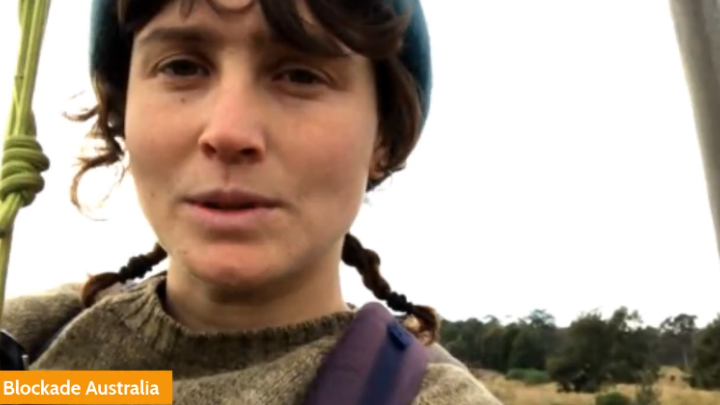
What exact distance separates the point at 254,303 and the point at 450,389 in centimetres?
20

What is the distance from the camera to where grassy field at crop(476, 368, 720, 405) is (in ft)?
5.59

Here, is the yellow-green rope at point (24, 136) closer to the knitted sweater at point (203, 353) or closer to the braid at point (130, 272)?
the knitted sweater at point (203, 353)

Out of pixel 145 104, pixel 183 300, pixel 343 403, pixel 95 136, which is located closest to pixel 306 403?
pixel 343 403

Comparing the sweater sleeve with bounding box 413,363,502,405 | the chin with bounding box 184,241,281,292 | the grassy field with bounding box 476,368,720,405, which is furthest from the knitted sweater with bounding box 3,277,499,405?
the grassy field with bounding box 476,368,720,405

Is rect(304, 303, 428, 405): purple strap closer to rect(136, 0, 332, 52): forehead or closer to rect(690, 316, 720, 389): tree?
rect(136, 0, 332, 52): forehead

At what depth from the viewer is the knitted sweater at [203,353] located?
0.83 metres

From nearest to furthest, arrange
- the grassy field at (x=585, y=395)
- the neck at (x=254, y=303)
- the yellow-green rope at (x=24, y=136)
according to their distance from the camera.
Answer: the yellow-green rope at (x=24, y=136), the neck at (x=254, y=303), the grassy field at (x=585, y=395)

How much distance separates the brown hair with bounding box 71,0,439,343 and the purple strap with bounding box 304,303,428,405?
0.19 metres

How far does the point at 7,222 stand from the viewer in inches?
26.0

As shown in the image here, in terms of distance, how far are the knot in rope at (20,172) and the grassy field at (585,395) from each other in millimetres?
1011

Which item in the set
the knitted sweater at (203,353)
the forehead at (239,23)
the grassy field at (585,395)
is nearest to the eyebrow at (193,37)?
the forehead at (239,23)

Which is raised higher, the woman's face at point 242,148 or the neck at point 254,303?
the woman's face at point 242,148

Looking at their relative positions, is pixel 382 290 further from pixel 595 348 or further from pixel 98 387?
pixel 595 348

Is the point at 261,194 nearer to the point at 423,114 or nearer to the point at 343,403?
the point at 343,403
